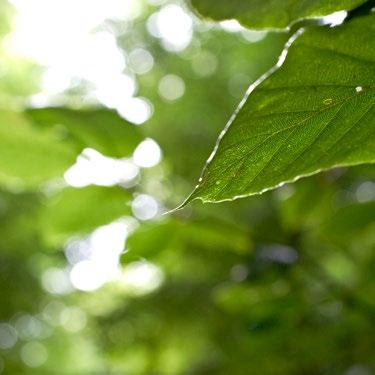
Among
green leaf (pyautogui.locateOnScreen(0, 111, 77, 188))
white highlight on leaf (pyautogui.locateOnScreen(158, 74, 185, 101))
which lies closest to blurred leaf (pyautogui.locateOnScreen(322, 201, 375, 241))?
green leaf (pyautogui.locateOnScreen(0, 111, 77, 188))

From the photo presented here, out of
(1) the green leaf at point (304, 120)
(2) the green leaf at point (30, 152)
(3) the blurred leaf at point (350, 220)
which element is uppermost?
(2) the green leaf at point (30, 152)

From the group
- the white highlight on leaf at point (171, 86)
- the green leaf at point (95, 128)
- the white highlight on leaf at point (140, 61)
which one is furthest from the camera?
the white highlight on leaf at point (140, 61)

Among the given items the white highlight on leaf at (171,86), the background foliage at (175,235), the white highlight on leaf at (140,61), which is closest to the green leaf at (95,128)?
the background foliage at (175,235)

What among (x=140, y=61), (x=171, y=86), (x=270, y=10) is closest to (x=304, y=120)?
(x=270, y=10)

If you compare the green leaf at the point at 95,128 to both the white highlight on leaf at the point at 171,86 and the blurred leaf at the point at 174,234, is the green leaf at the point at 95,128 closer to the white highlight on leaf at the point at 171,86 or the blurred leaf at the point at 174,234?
the blurred leaf at the point at 174,234

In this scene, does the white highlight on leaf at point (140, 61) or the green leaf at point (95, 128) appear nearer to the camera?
the green leaf at point (95, 128)

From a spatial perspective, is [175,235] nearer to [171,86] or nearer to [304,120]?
[304,120]

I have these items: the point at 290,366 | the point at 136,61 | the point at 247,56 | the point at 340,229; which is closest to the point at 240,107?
the point at 340,229

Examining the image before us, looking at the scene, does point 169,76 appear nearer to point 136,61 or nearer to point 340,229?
point 136,61
